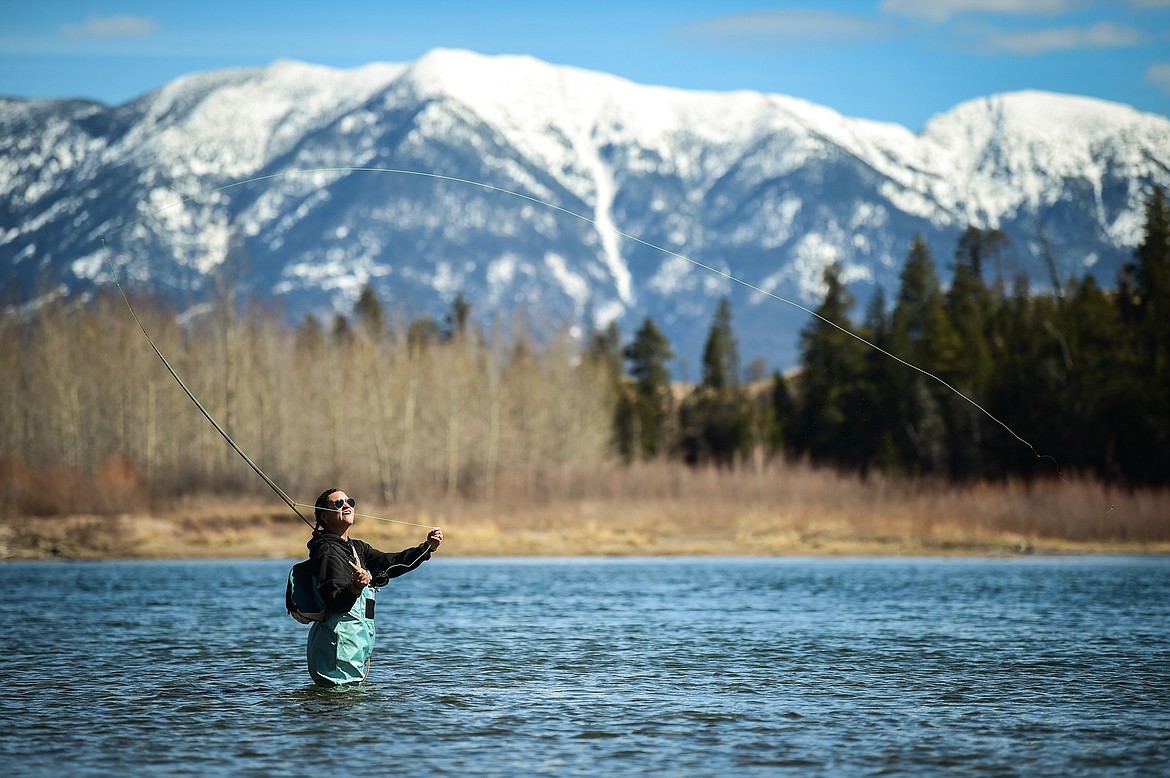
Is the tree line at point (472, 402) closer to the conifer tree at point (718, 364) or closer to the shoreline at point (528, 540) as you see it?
the shoreline at point (528, 540)

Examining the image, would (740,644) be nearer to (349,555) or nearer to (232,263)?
(349,555)

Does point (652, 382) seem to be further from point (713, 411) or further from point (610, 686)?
point (610, 686)

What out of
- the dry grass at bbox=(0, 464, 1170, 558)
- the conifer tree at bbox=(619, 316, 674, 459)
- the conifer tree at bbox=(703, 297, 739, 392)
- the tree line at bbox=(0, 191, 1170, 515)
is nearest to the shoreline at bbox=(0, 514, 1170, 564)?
the dry grass at bbox=(0, 464, 1170, 558)

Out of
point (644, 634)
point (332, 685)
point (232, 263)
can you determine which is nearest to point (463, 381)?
point (232, 263)

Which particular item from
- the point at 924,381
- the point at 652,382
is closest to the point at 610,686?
the point at 924,381

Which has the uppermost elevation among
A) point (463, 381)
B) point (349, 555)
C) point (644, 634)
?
point (463, 381)

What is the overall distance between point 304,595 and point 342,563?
50 centimetres

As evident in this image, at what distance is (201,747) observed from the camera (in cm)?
1205

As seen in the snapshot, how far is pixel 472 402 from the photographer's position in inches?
3187

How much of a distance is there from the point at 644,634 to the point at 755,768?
1075cm

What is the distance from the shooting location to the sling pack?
13250 millimetres

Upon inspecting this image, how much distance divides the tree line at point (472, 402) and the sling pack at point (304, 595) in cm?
4557

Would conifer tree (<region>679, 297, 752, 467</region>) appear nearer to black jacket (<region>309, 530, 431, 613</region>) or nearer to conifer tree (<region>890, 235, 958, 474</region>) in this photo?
conifer tree (<region>890, 235, 958, 474</region>)

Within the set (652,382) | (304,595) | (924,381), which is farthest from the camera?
(652,382)
